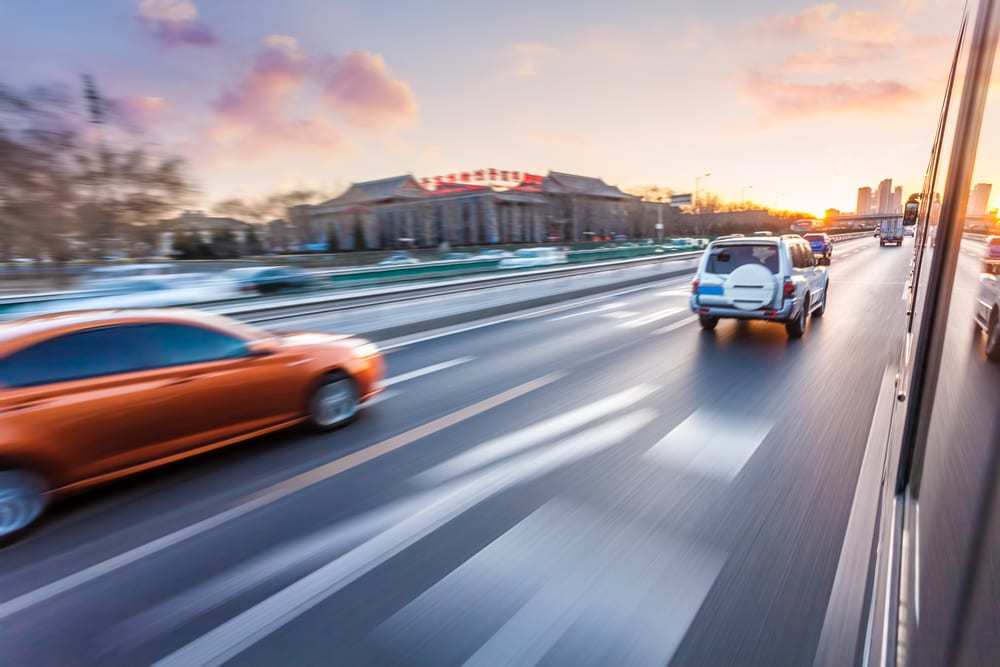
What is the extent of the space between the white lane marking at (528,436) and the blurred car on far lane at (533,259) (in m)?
17.5

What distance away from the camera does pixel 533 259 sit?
27.4 meters

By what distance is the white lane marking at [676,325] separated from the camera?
10.0 m

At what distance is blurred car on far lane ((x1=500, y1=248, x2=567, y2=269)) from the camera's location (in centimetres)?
2508

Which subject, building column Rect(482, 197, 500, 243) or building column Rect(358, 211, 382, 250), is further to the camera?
building column Rect(358, 211, 382, 250)

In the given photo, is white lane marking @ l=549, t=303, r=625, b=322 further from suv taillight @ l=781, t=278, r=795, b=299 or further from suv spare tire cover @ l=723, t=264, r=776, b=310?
suv taillight @ l=781, t=278, r=795, b=299

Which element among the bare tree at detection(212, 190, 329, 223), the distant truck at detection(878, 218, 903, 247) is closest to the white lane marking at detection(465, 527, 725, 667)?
the bare tree at detection(212, 190, 329, 223)

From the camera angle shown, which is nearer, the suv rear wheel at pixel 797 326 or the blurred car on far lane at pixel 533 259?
the suv rear wheel at pixel 797 326

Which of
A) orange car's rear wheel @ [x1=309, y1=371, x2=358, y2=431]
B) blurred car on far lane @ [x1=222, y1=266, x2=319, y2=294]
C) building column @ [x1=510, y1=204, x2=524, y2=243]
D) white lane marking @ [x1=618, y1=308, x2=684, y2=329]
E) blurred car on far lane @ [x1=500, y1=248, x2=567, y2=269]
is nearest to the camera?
orange car's rear wheel @ [x1=309, y1=371, x2=358, y2=431]

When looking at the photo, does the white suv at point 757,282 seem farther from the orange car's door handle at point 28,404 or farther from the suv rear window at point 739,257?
the orange car's door handle at point 28,404

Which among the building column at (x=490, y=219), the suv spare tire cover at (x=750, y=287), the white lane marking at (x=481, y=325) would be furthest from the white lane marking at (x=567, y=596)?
the building column at (x=490, y=219)

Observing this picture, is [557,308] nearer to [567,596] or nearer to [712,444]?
[712,444]

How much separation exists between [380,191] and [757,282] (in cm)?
7501

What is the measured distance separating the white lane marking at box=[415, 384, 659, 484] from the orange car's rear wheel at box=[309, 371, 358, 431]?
1.55 metres

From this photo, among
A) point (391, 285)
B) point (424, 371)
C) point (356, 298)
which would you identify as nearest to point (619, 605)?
point (424, 371)
